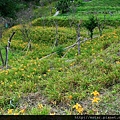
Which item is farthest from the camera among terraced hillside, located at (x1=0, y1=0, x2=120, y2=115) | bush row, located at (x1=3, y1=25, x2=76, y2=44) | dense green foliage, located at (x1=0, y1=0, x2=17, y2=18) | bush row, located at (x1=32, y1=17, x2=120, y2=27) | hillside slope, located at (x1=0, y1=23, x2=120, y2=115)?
dense green foliage, located at (x1=0, y1=0, x2=17, y2=18)

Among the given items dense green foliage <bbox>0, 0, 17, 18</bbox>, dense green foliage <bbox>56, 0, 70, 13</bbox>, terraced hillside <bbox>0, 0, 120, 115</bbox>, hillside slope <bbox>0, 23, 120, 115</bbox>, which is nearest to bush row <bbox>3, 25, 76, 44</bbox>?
dense green foliage <bbox>56, 0, 70, 13</bbox>

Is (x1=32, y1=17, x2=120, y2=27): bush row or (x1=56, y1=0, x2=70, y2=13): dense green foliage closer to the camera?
(x1=32, y1=17, x2=120, y2=27): bush row

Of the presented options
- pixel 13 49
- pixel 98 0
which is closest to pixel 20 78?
pixel 13 49

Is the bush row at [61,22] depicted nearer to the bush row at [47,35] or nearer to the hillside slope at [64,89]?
the bush row at [47,35]

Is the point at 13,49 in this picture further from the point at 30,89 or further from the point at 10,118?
the point at 10,118

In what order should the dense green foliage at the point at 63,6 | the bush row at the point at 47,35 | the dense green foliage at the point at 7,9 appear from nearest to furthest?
the bush row at the point at 47,35 < the dense green foliage at the point at 63,6 < the dense green foliage at the point at 7,9

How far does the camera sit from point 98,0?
3709cm

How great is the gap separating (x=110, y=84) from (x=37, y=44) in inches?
712

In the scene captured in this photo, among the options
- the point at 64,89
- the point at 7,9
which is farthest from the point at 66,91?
the point at 7,9

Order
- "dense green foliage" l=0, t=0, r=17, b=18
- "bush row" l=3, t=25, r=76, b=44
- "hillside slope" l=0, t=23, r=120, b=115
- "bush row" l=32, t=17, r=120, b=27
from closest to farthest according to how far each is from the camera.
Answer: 1. "hillside slope" l=0, t=23, r=120, b=115
2. "bush row" l=3, t=25, r=76, b=44
3. "bush row" l=32, t=17, r=120, b=27
4. "dense green foliage" l=0, t=0, r=17, b=18

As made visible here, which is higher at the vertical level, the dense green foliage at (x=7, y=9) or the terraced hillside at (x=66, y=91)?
the terraced hillside at (x=66, y=91)

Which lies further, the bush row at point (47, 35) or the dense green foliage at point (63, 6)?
the dense green foliage at point (63, 6)

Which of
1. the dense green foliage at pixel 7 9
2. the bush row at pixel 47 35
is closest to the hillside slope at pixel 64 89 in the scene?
the bush row at pixel 47 35

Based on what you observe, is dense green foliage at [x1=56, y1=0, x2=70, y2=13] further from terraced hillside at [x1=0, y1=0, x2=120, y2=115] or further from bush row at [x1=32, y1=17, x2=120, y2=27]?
terraced hillside at [x1=0, y1=0, x2=120, y2=115]
